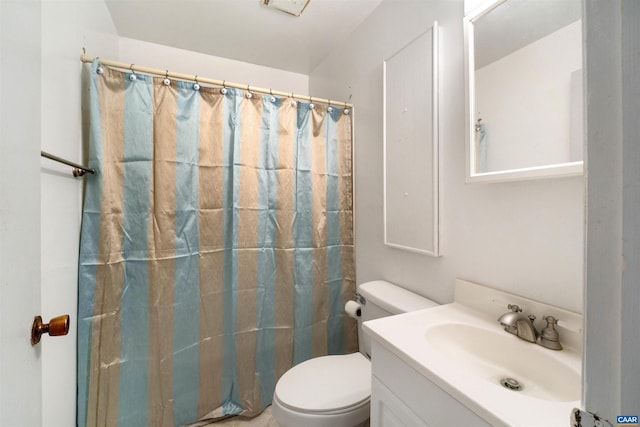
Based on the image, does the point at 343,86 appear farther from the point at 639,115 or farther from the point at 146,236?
the point at 639,115

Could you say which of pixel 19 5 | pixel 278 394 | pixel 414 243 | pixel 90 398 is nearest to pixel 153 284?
pixel 90 398

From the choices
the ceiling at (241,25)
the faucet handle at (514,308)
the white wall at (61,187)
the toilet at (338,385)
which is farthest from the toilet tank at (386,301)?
the ceiling at (241,25)

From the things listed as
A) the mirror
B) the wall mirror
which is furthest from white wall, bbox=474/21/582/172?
the wall mirror

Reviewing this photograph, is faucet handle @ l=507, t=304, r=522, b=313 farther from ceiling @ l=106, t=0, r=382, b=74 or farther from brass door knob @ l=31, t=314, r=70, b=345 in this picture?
ceiling @ l=106, t=0, r=382, b=74

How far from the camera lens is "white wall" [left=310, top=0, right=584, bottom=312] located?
2.56 feet

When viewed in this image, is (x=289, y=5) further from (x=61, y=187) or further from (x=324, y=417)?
(x=324, y=417)

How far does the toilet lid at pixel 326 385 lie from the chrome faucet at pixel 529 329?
2.04 feet

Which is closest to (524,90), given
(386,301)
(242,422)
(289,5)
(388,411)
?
(386,301)

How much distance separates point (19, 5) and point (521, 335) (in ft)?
4.49

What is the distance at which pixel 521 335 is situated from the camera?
0.79 metres

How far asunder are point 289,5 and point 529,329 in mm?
1809

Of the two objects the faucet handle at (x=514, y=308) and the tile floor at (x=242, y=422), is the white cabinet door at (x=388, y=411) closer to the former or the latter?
the faucet handle at (x=514, y=308)

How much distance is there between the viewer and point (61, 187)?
98 cm

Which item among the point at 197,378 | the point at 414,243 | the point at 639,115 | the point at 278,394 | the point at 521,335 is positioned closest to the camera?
the point at 639,115
